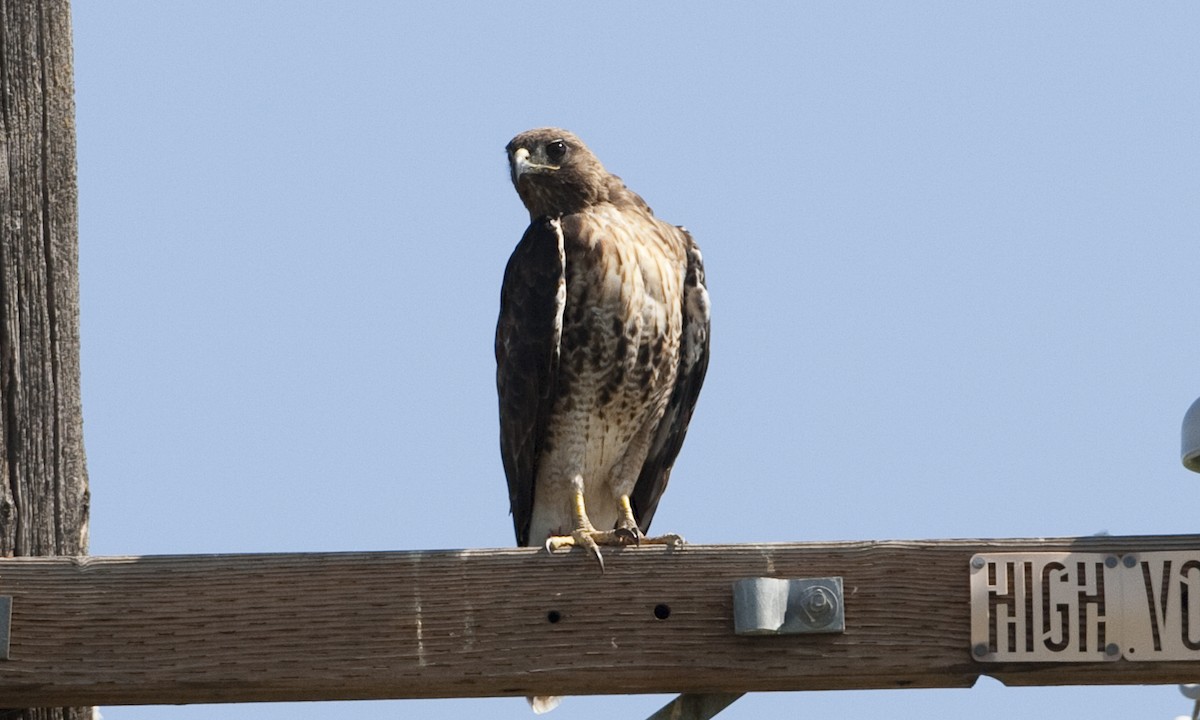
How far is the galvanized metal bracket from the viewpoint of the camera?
123 inches

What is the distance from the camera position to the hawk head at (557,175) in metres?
5.99

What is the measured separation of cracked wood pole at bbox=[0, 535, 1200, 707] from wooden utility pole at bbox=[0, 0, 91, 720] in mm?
181

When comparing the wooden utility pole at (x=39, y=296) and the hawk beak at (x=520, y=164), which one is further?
the hawk beak at (x=520, y=164)

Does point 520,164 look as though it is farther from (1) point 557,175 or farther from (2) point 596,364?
(2) point 596,364

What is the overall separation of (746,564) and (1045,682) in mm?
564

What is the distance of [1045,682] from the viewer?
3.12 meters

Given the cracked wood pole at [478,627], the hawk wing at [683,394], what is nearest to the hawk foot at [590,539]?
the cracked wood pole at [478,627]

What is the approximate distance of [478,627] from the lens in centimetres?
312

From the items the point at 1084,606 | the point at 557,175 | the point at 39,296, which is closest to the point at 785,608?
the point at 1084,606

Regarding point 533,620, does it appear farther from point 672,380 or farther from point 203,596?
point 672,380

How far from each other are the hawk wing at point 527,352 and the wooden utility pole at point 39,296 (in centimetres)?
210

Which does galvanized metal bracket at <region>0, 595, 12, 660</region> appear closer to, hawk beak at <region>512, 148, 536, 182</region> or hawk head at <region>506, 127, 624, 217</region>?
hawk head at <region>506, 127, 624, 217</region>

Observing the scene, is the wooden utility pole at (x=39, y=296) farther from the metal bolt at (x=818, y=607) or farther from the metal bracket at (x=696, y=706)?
the metal bolt at (x=818, y=607)

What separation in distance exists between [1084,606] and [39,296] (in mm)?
2011
